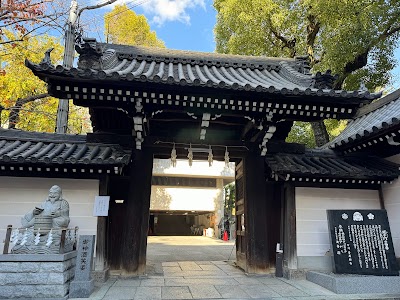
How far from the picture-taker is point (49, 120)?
13.5 meters

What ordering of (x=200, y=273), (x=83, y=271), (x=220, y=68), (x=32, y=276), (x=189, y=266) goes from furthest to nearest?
(x=220, y=68), (x=189, y=266), (x=200, y=273), (x=83, y=271), (x=32, y=276)

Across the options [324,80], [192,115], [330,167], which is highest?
[324,80]

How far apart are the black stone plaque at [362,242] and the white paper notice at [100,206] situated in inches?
188

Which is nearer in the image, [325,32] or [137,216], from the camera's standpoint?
[137,216]

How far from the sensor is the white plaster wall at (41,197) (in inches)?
246

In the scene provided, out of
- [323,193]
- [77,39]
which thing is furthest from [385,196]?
[77,39]

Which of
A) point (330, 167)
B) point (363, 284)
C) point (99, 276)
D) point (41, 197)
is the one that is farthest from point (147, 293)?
point (330, 167)

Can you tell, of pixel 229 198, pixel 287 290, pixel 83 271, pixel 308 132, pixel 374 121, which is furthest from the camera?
pixel 229 198

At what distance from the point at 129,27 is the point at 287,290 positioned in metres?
19.8

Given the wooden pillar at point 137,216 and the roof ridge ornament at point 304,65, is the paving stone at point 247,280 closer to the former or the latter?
the wooden pillar at point 137,216

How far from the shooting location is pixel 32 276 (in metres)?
4.89

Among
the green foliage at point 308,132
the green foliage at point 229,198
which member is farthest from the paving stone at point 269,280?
the green foliage at point 229,198

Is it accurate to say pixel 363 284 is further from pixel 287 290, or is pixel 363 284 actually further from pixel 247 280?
pixel 247 280

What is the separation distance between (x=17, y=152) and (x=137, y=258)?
3403 millimetres
